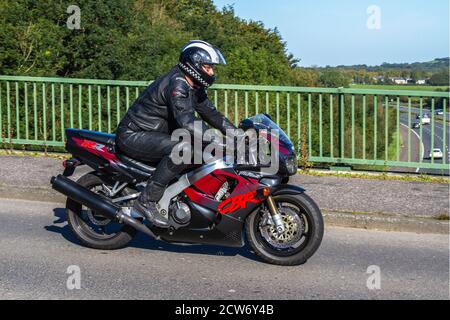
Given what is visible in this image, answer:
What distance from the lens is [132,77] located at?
1089 inches

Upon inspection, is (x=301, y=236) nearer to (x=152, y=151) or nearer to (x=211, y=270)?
(x=211, y=270)

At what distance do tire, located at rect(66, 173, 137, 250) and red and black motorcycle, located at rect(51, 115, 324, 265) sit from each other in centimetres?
17

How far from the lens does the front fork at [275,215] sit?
6.79 m

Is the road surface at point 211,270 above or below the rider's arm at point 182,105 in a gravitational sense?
below

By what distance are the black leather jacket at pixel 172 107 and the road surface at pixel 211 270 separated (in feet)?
3.89

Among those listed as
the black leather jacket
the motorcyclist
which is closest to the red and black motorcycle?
the motorcyclist

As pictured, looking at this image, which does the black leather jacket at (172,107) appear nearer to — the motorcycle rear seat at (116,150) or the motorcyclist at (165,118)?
the motorcyclist at (165,118)

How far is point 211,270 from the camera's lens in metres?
6.88

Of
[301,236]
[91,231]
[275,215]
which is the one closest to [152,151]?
[91,231]

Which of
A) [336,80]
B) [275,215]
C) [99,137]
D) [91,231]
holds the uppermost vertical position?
[336,80]

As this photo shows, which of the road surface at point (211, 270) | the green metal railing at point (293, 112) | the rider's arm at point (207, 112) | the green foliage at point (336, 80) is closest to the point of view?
the road surface at point (211, 270)

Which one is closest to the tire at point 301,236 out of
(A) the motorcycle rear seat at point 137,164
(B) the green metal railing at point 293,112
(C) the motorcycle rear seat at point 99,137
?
(A) the motorcycle rear seat at point 137,164

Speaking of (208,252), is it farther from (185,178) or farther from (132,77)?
(132,77)

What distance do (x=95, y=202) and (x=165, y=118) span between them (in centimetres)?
98
